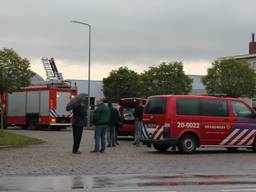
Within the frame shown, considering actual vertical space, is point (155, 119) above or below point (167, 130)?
above

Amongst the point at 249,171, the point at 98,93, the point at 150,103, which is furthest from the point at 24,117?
the point at 98,93

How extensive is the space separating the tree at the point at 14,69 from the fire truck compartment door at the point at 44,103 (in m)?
2.73

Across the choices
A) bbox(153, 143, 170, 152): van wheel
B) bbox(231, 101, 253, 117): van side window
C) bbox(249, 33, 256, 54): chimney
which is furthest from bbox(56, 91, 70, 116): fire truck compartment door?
bbox(249, 33, 256, 54): chimney

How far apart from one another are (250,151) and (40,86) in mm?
21503

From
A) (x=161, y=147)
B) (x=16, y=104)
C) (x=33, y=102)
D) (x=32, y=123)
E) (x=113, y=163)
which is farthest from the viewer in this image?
(x=16, y=104)

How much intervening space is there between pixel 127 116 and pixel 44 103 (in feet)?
44.7

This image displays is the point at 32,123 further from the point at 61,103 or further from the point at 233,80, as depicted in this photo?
the point at 233,80

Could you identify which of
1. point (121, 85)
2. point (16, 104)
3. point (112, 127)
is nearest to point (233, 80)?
point (121, 85)

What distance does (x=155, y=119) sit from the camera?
19.5m

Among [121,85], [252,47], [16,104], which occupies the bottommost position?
[16,104]

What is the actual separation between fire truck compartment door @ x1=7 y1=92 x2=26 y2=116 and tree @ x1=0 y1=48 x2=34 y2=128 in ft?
2.00

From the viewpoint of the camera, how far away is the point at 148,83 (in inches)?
3108

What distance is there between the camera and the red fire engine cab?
38594mm

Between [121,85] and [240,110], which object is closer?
[240,110]
